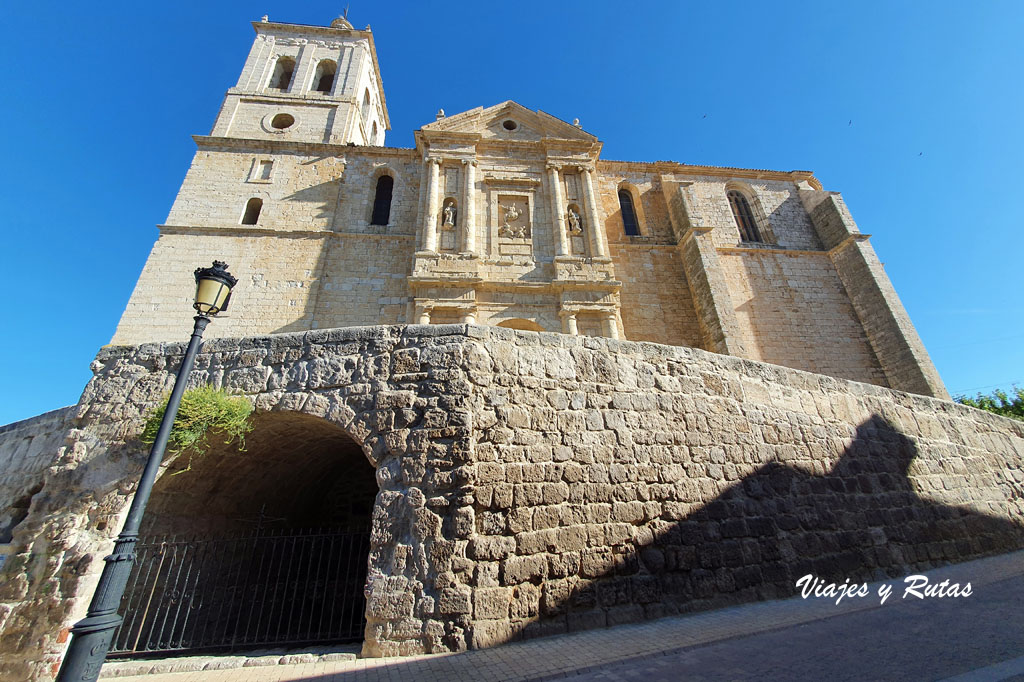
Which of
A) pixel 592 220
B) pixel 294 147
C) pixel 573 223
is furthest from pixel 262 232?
pixel 592 220

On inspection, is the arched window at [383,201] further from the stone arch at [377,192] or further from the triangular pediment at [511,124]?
the triangular pediment at [511,124]

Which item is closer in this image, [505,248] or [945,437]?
[945,437]

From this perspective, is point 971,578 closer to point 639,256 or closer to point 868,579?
point 868,579

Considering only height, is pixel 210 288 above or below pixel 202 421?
above

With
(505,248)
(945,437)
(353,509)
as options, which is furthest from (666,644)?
(505,248)

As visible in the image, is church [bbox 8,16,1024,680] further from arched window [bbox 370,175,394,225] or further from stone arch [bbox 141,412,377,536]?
arched window [bbox 370,175,394,225]

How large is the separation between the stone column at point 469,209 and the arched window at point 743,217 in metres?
10.9

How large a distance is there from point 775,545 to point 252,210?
17472 millimetres

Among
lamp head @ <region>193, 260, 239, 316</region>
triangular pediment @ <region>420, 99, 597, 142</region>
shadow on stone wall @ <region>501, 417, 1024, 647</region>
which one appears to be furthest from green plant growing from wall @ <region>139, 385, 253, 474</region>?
triangular pediment @ <region>420, 99, 597, 142</region>

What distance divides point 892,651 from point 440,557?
3451 millimetres

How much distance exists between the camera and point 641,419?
190 inches

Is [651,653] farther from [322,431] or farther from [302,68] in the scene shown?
[302,68]

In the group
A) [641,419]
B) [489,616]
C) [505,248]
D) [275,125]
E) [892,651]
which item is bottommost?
[892,651]

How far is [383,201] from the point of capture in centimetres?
1584
